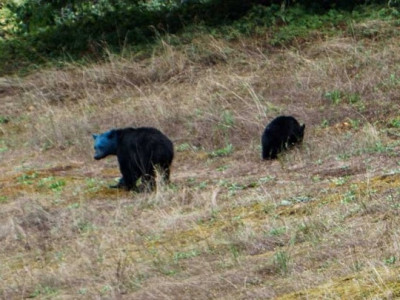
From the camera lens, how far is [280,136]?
1512cm

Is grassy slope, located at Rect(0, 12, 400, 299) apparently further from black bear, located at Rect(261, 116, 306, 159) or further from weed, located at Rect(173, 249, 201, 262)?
black bear, located at Rect(261, 116, 306, 159)

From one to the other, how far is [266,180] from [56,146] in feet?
21.8

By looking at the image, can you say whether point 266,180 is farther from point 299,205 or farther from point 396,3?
point 396,3

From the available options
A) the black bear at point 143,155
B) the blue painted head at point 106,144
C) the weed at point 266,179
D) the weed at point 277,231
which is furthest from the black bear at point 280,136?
the weed at point 277,231

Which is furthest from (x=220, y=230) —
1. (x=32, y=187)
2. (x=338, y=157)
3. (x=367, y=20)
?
(x=367, y=20)

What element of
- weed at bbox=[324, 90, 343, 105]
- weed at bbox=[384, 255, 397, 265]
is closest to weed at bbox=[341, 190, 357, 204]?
weed at bbox=[384, 255, 397, 265]

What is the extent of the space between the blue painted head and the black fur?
397mm

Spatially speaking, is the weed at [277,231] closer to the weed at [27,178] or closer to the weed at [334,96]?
the weed at [27,178]

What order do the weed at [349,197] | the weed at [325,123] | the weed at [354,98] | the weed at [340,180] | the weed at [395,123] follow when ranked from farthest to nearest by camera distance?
the weed at [354,98], the weed at [325,123], the weed at [395,123], the weed at [340,180], the weed at [349,197]

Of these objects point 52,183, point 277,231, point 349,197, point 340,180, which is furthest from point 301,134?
point 277,231

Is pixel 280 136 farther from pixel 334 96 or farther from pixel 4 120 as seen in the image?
pixel 4 120

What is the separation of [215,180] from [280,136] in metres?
1.63

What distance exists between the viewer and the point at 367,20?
22000 mm

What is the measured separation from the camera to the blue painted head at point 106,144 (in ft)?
48.3
